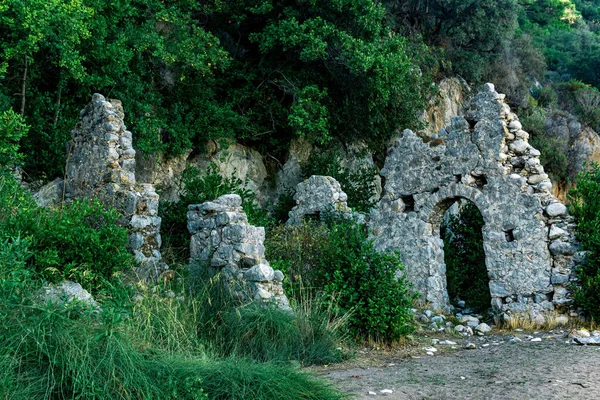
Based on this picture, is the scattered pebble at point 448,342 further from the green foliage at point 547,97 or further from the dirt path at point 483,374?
the green foliage at point 547,97

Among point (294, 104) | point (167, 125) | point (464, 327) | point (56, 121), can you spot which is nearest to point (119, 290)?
point (464, 327)

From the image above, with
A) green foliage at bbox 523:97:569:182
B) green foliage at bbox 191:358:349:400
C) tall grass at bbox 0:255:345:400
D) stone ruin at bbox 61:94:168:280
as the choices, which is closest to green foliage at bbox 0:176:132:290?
tall grass at bbox 0:255:345:400

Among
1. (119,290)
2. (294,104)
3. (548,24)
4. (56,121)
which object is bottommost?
(119,290)

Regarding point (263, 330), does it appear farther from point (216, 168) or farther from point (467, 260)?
point (216, 168)

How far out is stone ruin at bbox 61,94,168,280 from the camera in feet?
35.5

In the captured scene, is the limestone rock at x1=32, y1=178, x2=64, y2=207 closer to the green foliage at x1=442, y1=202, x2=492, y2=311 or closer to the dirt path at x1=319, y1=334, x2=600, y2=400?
the dirt path at x1=319, y1=334, x2=600, y2=400

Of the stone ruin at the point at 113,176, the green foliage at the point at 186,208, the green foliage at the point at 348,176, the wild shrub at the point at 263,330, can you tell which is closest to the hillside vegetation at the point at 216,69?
the green foliage at the point at 348,176

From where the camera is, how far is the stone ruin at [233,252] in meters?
8.27

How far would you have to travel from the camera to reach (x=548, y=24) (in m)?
39.3

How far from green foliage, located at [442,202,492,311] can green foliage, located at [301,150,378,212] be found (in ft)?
9.86

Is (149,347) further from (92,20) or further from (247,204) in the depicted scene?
(92,20)

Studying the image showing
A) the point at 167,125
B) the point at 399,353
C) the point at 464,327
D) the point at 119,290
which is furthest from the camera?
the point at 167,125

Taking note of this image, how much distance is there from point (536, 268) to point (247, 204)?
5800mm

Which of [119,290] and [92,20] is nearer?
[119,290]
